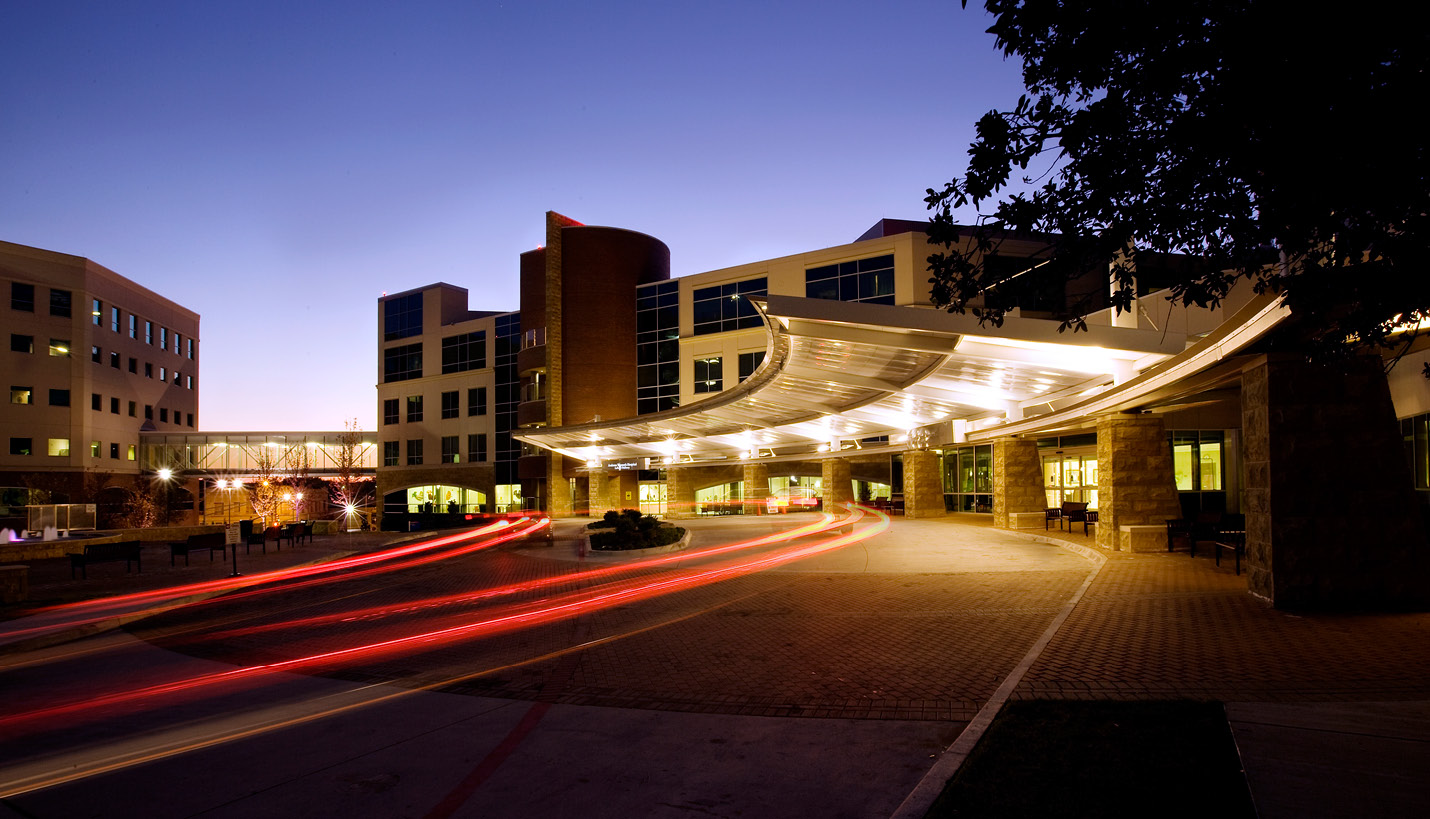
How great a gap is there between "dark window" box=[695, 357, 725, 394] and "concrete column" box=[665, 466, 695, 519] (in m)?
5.28

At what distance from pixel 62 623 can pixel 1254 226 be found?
17.0 meters

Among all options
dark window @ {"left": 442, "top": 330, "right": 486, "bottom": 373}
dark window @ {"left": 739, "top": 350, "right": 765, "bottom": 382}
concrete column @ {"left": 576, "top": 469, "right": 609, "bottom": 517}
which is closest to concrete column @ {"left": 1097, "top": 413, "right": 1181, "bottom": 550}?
dark window @ {"left": 739, "top": 350, "right": 765, "bottom": 382}

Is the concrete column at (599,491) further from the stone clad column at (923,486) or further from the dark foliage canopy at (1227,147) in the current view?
the dark foliage canopy at (1227,147)

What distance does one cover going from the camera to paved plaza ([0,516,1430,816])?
5074 millimetres

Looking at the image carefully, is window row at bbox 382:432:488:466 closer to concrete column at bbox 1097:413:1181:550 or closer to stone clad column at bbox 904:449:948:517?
stone clad column at bbox 904:449:948:517

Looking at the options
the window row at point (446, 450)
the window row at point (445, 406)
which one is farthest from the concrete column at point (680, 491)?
the window row at point (445, 406)

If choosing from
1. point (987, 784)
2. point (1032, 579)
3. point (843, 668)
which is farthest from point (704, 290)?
point (987, 784)

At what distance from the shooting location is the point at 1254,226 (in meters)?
5.71

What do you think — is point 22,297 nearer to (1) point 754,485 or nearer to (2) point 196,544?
(2) point 196,544

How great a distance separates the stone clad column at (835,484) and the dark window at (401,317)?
39850 mm

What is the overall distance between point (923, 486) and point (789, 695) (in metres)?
27.0

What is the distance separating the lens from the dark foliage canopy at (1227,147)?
4527 mm

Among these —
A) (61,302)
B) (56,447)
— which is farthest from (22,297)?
(56,447)

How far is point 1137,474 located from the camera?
682 inches
